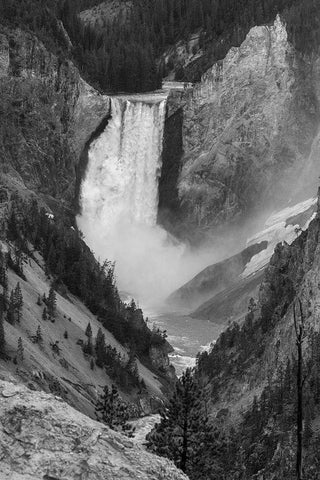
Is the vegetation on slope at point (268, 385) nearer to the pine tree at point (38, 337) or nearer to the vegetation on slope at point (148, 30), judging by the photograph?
the pine tree at point (38, 337)

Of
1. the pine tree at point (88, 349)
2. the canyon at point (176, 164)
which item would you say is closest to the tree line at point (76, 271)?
the canyon at point (176, 164)

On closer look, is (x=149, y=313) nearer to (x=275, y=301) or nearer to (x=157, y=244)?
(x=157, y=244)

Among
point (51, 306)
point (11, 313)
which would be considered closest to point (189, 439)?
point (11, 313)

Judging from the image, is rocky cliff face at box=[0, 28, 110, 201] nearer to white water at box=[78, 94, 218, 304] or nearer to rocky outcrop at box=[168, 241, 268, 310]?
white water at box=[78, 94, 218, 304]

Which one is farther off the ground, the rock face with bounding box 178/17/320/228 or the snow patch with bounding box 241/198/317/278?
the rock face with bounding box 178/17/320/228

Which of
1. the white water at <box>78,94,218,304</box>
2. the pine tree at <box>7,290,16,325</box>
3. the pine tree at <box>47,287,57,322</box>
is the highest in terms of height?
the white water at <box>78,94,218,304</box>

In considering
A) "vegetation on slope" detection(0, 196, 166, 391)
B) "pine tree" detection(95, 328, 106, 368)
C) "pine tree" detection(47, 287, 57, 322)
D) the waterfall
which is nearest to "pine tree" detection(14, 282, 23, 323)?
"vegetation on slope" detection(0, 196, 166, 391)
